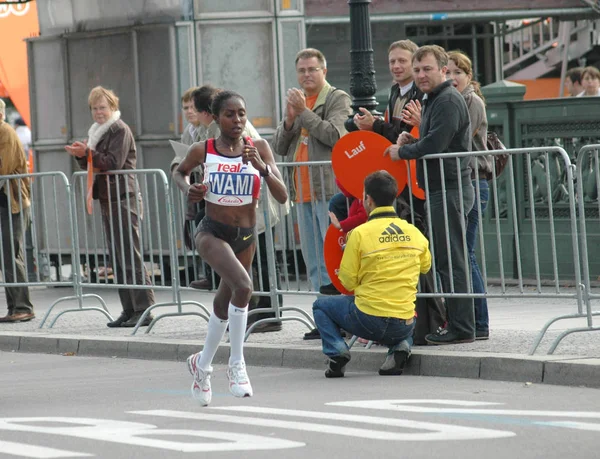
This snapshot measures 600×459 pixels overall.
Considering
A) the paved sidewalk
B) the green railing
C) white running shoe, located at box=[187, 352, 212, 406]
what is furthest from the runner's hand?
the green railing

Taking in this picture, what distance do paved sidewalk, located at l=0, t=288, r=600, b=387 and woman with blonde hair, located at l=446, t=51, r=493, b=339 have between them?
16cm

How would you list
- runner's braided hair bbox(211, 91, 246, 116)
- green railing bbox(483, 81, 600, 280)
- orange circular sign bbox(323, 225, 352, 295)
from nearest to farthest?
runner's braided hair bbox(211, 91, 246, 116)
orange circular sign bbox(323, 225, 352, 295)
green railing bbox(483, 81, 600, 280)

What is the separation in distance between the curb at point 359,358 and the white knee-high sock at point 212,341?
4.80 ft

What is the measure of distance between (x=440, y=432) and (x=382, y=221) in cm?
252

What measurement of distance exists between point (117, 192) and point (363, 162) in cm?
281

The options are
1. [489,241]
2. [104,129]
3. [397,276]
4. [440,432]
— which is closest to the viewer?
[440,432]

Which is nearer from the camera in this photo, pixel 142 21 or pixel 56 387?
pixel 56 387

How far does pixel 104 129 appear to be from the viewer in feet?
39.6

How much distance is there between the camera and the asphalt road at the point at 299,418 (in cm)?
651

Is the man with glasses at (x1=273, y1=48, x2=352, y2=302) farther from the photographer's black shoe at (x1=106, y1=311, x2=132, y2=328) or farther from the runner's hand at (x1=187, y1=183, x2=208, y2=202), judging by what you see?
the runner's hand at (x1=187, y1=183, x2=208, y2=202)

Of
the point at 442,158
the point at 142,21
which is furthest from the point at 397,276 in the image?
the point at 142,21

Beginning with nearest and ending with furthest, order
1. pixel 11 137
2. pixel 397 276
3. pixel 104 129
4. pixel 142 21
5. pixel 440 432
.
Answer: pixel 440 432, pixel 397 276, pixel 104 129, pixel 11 137, pixel 142 21

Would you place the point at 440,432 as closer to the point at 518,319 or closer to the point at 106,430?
the point at 106,430

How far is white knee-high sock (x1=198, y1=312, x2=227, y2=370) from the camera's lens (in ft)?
27.1
